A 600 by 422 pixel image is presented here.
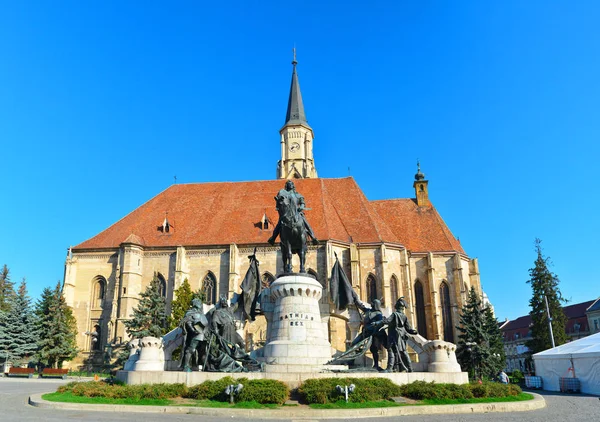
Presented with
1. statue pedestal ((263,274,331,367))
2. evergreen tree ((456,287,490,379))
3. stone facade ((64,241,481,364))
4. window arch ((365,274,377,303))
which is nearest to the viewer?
statue pedestal ((263,274,331,367))

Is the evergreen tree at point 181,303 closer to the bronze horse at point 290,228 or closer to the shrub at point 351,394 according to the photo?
the bronze horse at point 290,228

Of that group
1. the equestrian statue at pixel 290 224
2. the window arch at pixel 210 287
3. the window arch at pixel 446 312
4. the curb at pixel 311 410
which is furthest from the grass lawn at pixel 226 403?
the window arch at pixel 446 312

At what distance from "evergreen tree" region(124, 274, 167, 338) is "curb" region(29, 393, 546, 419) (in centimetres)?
2067

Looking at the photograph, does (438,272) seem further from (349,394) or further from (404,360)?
(349,394)

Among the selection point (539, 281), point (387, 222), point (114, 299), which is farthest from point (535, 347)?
point (114, 299)

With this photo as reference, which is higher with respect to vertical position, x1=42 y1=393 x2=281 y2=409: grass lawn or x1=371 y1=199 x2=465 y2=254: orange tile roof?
x1=371 y1=199 x2=465 y2=254: orange tile roof

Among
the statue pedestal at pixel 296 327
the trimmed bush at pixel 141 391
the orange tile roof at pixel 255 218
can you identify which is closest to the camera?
the trimmed bush at pixel 141 391

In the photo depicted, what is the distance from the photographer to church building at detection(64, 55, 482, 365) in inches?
1374

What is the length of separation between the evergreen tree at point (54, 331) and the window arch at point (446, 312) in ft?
93.7

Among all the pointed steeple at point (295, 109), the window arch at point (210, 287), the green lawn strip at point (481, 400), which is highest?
the pointed steeple at point (295, 109)

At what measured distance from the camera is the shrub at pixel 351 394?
10539 millimetres

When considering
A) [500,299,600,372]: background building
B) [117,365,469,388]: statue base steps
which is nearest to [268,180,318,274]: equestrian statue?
[117,365,469,388]: statue base steps

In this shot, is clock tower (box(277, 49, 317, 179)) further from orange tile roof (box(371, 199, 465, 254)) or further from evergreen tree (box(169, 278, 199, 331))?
evergreen tree (box(169, 278, 199, 331))

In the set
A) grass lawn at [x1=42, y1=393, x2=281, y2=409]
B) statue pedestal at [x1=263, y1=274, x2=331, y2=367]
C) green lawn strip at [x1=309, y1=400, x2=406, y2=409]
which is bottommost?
green lawn strip at [x1=309, y1=400, x2=406, y2=409]
